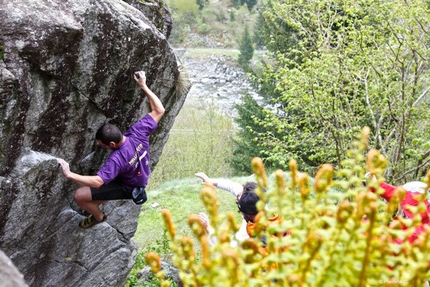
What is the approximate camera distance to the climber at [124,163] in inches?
252

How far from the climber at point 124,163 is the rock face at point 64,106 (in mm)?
338

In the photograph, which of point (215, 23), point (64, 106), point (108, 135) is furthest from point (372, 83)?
point (215, 23)

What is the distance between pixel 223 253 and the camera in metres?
1.92

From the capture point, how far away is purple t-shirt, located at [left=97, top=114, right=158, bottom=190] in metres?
6.35

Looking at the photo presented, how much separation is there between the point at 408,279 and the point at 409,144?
34.9 ft

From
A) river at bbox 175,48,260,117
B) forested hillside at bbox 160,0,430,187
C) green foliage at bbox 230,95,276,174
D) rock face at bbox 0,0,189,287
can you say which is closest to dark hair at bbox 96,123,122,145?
rock face at bbox 0,0,189,287

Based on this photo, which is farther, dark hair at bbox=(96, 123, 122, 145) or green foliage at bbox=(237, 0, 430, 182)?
green foliage at bbox=(237, 0, 430, 182)

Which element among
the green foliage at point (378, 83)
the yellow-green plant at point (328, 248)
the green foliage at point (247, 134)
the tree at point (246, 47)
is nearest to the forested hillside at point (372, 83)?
the green foliage at point (378, 83)

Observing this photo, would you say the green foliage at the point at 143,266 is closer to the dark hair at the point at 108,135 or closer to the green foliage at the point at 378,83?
the green foliage at the point at 378,83

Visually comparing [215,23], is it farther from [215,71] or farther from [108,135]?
[108,135]

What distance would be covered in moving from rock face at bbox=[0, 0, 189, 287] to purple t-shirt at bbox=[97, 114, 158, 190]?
0.56 m

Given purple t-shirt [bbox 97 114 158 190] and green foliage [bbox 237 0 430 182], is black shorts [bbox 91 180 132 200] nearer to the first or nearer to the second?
purple t-shirt [bbox 97 114 158 190]

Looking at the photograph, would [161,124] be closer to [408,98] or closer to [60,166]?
[60,166]

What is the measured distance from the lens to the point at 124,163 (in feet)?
21.3
